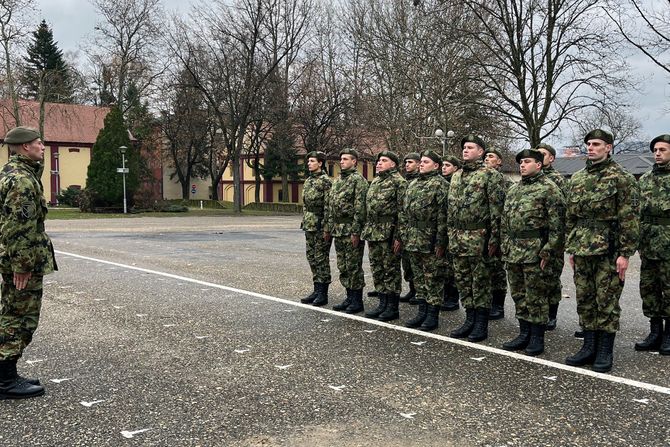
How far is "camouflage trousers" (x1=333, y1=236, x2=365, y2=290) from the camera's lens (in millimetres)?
8039

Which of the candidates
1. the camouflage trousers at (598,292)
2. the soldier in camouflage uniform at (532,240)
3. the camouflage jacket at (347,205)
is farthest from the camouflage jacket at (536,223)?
the camouflage jacket at (347,205)

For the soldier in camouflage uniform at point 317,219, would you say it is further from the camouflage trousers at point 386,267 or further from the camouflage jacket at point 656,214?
the camouflage jacket at point 656,214

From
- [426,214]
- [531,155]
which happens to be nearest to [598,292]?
[531,155]

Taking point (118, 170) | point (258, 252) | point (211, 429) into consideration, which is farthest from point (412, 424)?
point (118, 170)

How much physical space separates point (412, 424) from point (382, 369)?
1.31 meters

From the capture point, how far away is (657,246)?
244 inches

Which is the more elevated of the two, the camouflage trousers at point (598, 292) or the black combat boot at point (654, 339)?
the camouflage trousers at point (598, 292)

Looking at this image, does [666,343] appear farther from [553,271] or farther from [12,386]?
[12,386]

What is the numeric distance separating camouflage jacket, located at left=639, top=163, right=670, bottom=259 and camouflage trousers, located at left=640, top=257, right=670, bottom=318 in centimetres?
10

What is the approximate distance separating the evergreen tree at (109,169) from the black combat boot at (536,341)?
127 ft

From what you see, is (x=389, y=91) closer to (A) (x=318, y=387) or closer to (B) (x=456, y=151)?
(B) (x=456, y=151)

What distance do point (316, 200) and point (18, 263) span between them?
426 centimetres

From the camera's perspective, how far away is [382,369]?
559 centimetres

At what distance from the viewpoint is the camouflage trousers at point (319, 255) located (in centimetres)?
850
